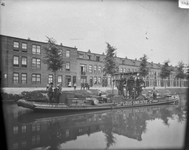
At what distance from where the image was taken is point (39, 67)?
1733 centimetres

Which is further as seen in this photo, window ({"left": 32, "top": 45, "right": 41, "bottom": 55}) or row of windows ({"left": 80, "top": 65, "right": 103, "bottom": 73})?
row of windows ({"left": 80, "top": 65, "right": 103, "bottom": 73})

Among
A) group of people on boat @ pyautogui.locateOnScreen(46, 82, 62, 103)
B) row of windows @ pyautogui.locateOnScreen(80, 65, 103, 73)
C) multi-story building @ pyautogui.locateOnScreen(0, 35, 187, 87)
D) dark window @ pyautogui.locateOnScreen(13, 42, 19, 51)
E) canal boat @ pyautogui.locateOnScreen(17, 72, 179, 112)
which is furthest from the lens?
row of windows @ pyautogui.locateOnScreen(80, 65, 103, 73)

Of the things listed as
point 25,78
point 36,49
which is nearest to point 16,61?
point 25,78

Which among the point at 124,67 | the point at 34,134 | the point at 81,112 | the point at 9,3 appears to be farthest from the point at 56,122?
the point at 124,67

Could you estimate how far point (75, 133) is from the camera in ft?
20.7

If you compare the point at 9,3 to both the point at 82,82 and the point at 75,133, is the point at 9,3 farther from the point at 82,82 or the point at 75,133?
the point at 82,82

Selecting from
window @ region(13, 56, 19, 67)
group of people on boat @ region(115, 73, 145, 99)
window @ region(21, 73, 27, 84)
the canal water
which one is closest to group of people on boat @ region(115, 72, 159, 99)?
group of people on boat @ region(115, 73, 145, 99)

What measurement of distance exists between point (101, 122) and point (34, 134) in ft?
12.8

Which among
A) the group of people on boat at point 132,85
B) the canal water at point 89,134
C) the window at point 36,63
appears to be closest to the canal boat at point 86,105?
the canal water at point 89,134

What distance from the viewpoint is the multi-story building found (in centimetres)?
1395

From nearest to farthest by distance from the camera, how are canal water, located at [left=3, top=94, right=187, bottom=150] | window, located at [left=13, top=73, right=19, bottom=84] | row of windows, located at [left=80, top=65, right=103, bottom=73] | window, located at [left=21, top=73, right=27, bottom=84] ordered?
canal water, located at [left=3, top=94, right=187, bottom=150] → window, located at [left=13, top=73, right=19, bottom=84] → window, located at [left=21, top=73, right=27, bottom=84] → row of windows, located at [left=80, top=65, right=103, bottom=73]

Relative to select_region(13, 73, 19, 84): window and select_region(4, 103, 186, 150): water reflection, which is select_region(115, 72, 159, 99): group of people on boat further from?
select_region(13, 73, 19, 84): window

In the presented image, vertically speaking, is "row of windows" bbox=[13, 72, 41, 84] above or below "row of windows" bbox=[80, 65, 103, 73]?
below

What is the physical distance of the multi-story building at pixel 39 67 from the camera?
1395 cm
